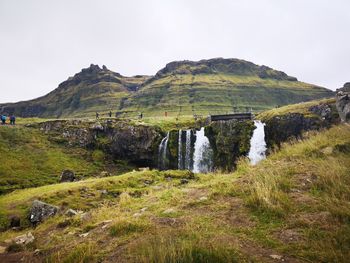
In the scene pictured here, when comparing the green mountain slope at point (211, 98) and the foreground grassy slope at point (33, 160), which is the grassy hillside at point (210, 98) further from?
the foreground grassy slope at point (33, 160)

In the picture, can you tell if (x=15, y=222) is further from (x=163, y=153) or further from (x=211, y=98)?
(x=211, y=98)

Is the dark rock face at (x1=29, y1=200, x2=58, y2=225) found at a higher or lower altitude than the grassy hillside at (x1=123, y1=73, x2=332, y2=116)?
lower

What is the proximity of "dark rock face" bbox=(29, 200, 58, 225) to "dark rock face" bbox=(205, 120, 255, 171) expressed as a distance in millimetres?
30651

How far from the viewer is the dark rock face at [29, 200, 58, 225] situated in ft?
61.1

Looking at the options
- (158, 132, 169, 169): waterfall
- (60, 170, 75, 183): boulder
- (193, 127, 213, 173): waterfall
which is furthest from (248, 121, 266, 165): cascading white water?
(60, 170, 75, 183): boulder

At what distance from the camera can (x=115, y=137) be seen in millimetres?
55781

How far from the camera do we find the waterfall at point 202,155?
153ft

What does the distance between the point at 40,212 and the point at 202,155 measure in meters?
31.3

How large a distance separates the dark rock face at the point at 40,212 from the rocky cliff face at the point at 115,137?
3416 centimetres

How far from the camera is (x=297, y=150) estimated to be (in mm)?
13641

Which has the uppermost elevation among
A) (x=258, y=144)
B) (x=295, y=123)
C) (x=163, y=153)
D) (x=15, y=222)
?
(x=295, y=123)

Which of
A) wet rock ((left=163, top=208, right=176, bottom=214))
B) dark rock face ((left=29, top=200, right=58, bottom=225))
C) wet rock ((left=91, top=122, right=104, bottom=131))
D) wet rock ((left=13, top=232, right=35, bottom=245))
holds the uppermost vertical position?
wet rock ((left=91, top=122, right=104, bottom=131))

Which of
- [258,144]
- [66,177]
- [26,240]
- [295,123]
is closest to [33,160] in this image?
[66,177]

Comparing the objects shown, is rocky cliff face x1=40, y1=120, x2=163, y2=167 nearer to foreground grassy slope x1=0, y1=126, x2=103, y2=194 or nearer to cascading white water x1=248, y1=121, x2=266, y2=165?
foreground grassy slope x1=0, y1=126, x2=103, y2=194
